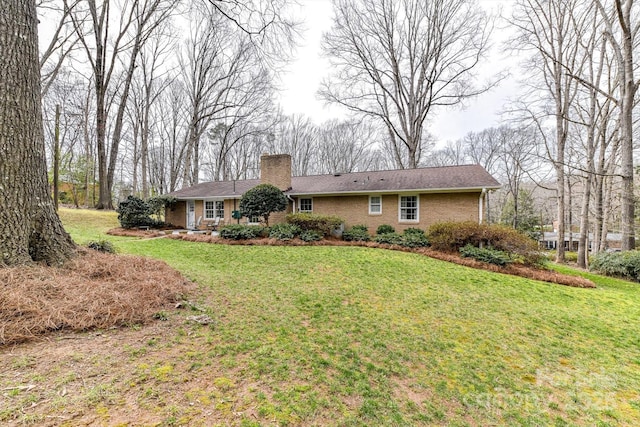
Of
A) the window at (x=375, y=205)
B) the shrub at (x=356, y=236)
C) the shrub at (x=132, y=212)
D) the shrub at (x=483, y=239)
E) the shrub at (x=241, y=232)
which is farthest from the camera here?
the shrub at (x=132, y=212)

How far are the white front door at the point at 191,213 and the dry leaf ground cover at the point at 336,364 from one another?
13.4 metres

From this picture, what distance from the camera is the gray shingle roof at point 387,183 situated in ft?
40.6

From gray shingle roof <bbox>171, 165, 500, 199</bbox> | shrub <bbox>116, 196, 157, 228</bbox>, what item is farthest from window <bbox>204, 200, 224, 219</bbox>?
shrub <bbox>116, 196, 157, 228</bbox>

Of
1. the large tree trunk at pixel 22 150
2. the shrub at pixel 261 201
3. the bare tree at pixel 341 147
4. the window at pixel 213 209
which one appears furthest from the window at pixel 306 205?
the bare tree at pixel 341 147

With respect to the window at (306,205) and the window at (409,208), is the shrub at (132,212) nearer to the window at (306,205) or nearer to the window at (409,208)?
the window at (306,205)

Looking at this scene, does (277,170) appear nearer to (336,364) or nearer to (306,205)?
(306,205)

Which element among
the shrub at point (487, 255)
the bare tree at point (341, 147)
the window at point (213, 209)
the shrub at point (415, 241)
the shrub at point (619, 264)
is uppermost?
the bare tree at point (341, 147)

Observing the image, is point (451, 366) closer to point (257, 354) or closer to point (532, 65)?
point (257, 354)

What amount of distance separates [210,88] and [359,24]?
44.4ft

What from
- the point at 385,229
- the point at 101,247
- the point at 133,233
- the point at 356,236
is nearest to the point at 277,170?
the point at 356,236

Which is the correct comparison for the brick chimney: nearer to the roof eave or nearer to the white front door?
the roof eave

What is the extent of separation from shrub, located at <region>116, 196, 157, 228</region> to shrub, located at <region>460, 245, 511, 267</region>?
16.5 m

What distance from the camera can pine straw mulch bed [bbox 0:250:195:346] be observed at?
279 centimetres

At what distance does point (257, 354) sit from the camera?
2984 millimetres
